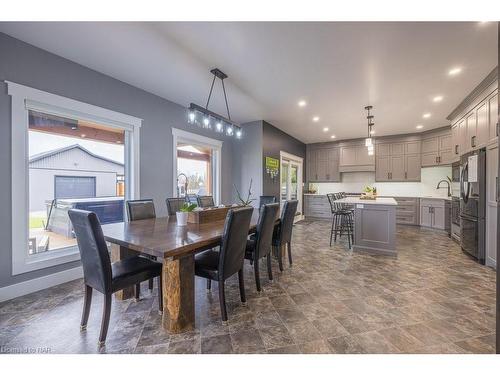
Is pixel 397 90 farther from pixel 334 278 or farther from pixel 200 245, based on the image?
pixel 200 245

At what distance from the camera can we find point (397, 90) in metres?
3.42

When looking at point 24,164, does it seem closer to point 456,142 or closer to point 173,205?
point 173,205

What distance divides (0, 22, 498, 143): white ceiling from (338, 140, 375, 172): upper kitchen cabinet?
2957mm

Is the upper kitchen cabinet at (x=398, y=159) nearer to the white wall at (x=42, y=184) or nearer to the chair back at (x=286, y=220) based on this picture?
the chair back at (x=286, y=220)

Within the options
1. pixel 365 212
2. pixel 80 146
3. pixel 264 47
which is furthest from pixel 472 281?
pixel 80 146

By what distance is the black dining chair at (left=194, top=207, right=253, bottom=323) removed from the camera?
1.82 metres

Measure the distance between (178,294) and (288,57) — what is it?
267cm

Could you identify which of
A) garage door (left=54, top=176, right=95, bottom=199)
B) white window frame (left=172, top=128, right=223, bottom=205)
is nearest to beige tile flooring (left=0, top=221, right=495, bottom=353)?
garage door (left=54, top=176, right=95, bottom=199)

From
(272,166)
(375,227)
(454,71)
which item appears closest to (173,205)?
(272,166)

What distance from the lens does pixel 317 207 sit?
7449mm

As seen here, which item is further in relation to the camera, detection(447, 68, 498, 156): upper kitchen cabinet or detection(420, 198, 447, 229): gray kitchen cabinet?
detection(420, 198, 447, 229): gray kitchen cabinet

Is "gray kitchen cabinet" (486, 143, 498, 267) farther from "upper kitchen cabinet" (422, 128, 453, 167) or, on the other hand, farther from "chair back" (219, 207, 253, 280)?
"chair back" (219, 207, 253, 280)

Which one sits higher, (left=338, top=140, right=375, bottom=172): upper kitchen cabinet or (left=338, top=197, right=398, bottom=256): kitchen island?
(left=338, top=140, right=375, bottom=172): upper kitchen cabinet

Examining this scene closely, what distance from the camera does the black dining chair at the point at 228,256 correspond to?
1.82m
